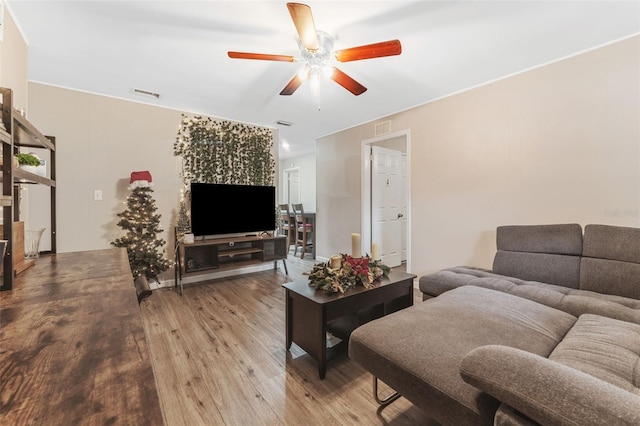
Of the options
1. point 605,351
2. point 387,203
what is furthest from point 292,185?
point 605,351

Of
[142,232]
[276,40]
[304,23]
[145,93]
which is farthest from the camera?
[142,232]

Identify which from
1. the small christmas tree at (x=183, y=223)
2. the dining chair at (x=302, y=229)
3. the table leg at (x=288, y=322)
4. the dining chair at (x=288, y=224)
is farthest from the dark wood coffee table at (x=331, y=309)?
the dining chair at (x=288, y=224)

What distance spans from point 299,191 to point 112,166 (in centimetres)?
474

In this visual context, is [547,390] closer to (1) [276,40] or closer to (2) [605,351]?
(2) [605,351]

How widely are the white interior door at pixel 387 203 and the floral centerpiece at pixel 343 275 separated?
238 cm

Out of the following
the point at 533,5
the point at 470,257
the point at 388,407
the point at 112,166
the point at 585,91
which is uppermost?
the point at 533,5

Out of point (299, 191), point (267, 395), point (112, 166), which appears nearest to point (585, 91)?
point (267, 395)

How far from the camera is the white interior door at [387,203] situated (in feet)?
14.6

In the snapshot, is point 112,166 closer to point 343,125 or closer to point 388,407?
point 343,125

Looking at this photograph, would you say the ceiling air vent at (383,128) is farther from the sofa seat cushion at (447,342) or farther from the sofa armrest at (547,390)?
the sofa armrest at (547,390)

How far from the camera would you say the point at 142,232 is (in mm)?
3285

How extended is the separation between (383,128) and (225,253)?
9.34 feet

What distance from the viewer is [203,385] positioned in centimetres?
170

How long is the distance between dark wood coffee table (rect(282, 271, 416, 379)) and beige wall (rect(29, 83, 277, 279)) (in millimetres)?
2499
